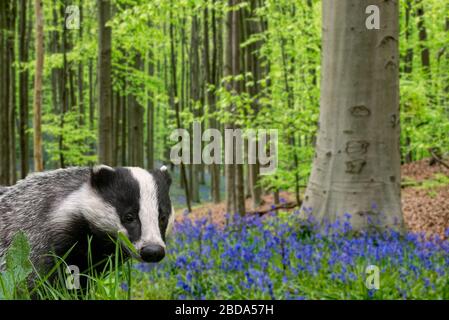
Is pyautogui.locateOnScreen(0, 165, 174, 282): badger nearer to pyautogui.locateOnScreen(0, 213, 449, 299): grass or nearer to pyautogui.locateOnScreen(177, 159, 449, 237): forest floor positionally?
pyautogui.locateOnScreen(0, 213, 449, 299): grass

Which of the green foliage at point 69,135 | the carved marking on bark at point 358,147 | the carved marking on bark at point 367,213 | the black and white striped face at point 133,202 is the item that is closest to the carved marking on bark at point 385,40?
the carved marking on bark at point 358,147

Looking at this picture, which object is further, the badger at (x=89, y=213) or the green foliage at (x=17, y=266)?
the badger at (x=89, y=213)

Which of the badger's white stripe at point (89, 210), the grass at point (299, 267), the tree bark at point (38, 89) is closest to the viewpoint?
the badger's white stripe at point (89, 210)

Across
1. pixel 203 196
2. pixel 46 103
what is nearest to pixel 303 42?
pixel 203 196

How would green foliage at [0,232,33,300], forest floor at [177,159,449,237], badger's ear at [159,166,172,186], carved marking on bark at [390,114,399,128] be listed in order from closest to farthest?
green foliage at [0,232,33,300] < badger's ear at [159,166,172,186] < carved marking on bark at [390,114,399,128] < forest floor at [177,159,449,237]

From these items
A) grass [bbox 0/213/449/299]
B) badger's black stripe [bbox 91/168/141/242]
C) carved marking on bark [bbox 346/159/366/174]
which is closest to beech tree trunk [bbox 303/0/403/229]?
carved marking on bark [bbox 346/159/366/174]

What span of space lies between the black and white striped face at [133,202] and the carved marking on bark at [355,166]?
3.01 m

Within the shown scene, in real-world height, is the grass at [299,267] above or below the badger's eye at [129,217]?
below

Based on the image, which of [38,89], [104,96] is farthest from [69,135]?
[104,96]

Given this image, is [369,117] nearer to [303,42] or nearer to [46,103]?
[303,42]

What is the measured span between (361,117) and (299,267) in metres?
1.74

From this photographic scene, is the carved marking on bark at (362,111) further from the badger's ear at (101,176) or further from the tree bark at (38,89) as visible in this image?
the tree bark at (38,89)

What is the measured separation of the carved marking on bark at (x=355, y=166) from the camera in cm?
511

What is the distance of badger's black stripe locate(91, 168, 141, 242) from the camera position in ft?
7.75
